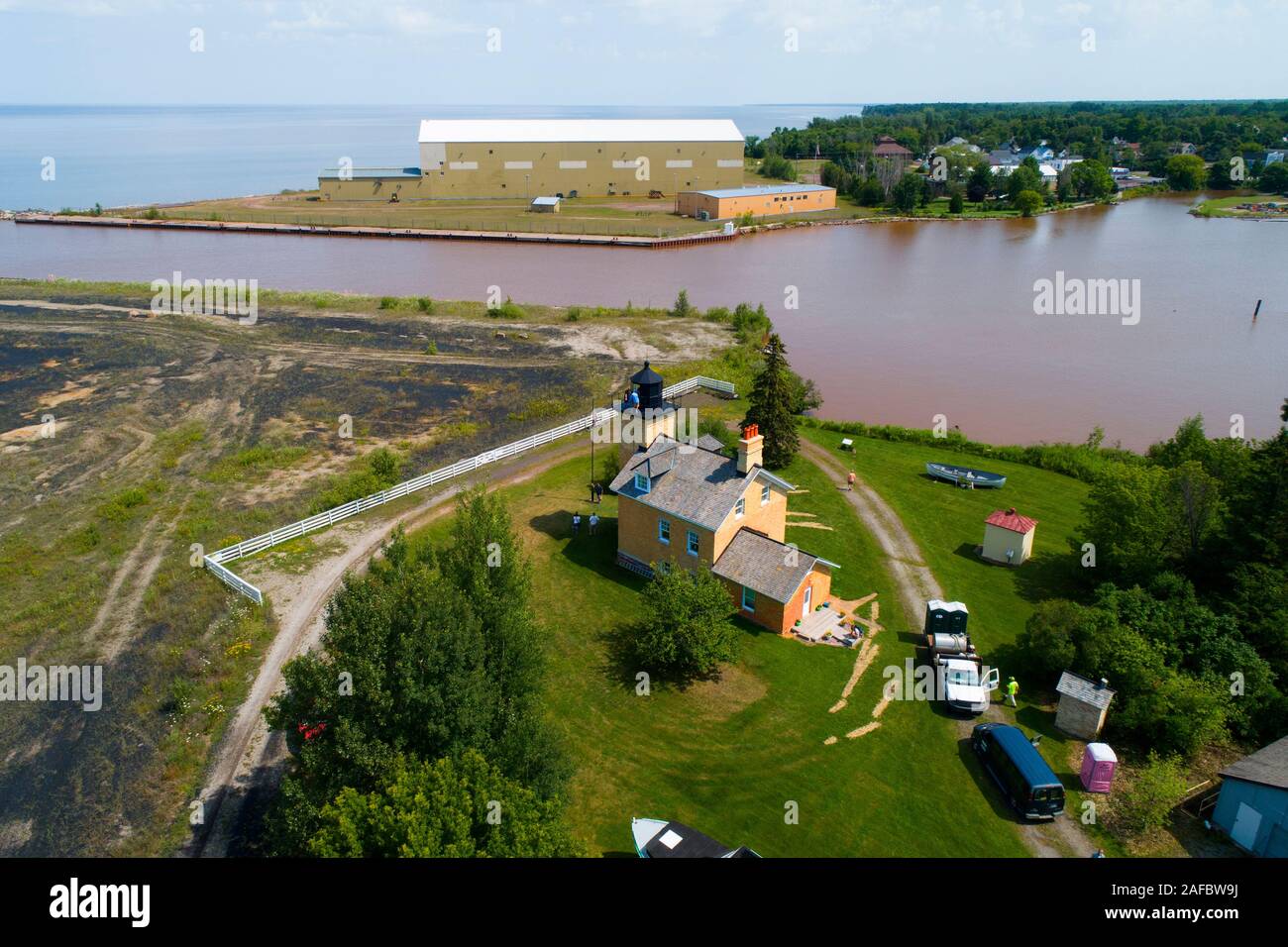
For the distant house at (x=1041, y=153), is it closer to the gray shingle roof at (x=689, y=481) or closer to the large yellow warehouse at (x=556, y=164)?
the large yellow warehouse at (x=556, y=164)

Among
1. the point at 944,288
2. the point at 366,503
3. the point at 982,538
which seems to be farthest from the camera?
the point at 944,288

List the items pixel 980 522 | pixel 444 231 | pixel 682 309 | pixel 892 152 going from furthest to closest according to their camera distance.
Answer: pixel 892 152
pixel 444 231
pixel 682 309
pixel 980 522

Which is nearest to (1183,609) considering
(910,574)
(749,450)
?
(910,574)

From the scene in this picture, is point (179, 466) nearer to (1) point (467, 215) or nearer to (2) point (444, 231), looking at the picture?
(2) point (444, 231)

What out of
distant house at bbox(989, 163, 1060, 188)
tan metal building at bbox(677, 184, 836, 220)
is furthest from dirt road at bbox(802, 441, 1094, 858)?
distant house at bbox(989, 163, 1060, 188)

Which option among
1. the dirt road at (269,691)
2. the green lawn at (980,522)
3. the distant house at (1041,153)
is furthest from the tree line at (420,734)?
the distant house at (1041,153)
